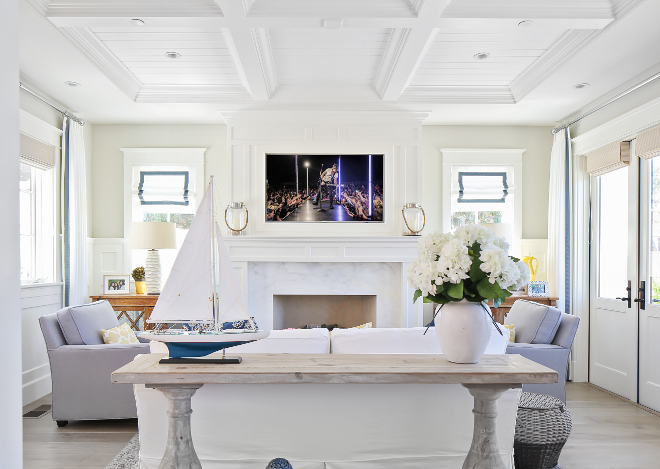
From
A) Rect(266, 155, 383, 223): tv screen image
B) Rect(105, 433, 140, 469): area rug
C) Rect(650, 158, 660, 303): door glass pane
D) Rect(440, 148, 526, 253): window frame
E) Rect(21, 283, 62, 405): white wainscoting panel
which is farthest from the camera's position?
Rect(440, 148, 526, 253): window frame

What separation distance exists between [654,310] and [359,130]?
3.11 m

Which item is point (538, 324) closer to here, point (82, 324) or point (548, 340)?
point (548, 340)

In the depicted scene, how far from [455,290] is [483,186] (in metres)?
4.46

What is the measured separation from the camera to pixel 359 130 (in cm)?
538

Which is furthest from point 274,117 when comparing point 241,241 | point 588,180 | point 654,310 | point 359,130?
point 654,310

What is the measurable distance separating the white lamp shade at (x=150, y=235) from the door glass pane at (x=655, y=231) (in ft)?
14.7

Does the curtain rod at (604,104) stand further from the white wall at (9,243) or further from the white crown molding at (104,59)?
the white wall at (9,243)

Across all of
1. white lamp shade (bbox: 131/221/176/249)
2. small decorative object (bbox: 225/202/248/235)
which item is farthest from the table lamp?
small decorative object (bbox: 225/202/248/235)

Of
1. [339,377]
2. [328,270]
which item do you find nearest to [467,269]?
[339,377]

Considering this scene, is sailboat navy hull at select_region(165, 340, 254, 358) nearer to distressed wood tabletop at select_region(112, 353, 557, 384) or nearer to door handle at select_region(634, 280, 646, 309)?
distressed wood tabletop at select_region(112, 353, 557, 384)

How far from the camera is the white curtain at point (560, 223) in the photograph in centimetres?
523

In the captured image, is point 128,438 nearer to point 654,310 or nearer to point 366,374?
point 366,374

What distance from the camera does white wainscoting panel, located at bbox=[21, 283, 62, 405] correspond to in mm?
4273

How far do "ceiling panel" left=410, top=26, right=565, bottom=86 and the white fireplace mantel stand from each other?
1.61 m
